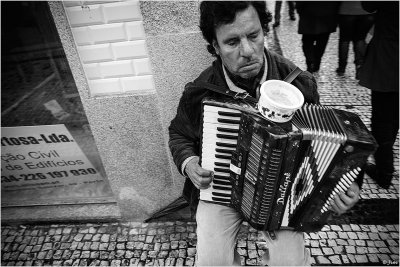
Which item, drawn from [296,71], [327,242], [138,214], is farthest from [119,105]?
[327,242]

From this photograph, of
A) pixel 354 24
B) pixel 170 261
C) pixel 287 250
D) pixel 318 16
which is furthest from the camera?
pixel 354 24

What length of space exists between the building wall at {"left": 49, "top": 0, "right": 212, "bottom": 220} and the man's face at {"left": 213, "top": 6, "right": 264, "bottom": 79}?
0.42m

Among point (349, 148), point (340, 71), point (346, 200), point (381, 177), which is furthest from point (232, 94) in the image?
point (340, 71)

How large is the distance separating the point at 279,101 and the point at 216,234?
0.96 metres

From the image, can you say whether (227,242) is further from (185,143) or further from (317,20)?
(317,20)

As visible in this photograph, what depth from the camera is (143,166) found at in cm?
254

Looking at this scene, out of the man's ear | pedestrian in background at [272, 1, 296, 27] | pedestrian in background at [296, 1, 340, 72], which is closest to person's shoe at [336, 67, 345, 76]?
pedestrian in background at [296, 1, 340, 72]

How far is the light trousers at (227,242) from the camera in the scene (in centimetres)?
170

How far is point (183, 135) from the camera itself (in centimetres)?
202

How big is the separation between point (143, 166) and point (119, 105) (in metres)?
0.62

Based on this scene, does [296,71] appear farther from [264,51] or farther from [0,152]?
[0,152]

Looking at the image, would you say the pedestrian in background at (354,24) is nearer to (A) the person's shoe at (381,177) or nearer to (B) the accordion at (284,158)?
(A) the person's shoe at (381,177)

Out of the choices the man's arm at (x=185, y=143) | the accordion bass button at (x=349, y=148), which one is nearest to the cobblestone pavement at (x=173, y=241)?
the man's arm at (x=185, y=143)

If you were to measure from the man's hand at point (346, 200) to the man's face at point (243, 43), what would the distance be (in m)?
0.85
